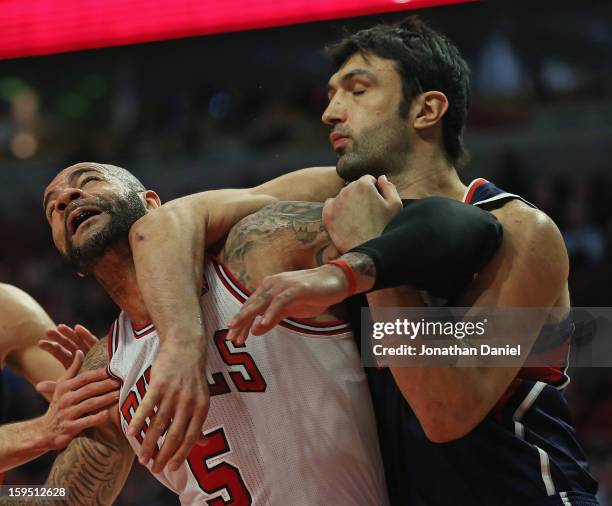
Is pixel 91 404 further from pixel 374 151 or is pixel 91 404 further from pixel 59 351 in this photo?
pixel 374 151

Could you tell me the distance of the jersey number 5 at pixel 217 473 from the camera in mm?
2014

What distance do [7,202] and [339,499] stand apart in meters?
5.71

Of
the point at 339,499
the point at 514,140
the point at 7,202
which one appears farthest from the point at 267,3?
the point at 7,202

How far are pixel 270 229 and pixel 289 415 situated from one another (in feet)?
1.34

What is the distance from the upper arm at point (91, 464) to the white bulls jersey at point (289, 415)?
0.52 m

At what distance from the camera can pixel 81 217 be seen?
2.25 metres

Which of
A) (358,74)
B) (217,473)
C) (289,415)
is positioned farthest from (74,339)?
(358,74)

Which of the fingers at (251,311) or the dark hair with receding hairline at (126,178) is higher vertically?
the dark hair with receding hairline at (126,178)

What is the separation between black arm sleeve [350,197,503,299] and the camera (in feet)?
5.44

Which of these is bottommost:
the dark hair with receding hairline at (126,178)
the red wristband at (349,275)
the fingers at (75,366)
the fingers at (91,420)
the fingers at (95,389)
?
the fingers at (91,420)

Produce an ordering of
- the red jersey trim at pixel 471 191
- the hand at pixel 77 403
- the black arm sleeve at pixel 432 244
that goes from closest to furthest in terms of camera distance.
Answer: the black arm sleeve at pixel 432 244 → the red jersey trim at pixel 471 191 → the hand at pixel 77 403

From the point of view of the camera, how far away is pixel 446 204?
178 cm

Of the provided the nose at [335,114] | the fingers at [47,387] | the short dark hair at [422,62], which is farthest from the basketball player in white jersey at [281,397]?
the short dark hair at [422,62]

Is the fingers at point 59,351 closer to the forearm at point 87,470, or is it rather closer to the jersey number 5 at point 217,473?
the forearm at point 87,470
